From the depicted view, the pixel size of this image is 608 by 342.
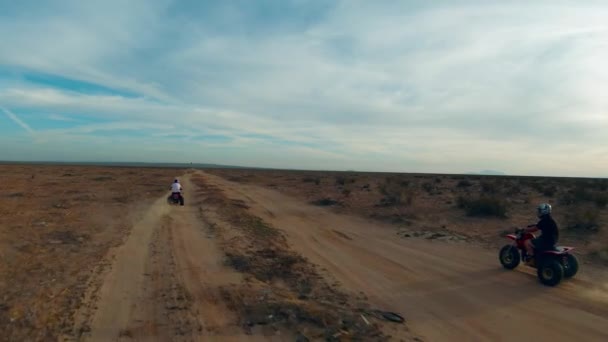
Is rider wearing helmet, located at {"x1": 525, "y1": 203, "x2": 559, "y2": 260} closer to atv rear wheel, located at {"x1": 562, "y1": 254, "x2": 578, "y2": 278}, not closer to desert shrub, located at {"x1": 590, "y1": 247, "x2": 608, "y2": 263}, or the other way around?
atv rear wheel, located at {"x1": 562, "y1": 254, "x2": 578, "y2": 278}

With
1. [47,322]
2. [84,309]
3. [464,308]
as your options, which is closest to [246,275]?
[84,309]

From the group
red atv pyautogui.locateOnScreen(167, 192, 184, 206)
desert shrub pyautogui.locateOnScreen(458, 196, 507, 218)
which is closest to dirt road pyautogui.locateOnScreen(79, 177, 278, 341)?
A: red atv pyautogui.locateOnScreen(167, 192, 184, 206)

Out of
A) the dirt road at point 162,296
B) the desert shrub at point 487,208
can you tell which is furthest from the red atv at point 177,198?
the desert shrub at point 487,208

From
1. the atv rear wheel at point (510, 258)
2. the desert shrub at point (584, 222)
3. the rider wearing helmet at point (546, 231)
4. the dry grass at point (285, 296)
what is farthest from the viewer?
the desert shrub at point (584, 222)

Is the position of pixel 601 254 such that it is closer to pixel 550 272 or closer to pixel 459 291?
pixel 550 272

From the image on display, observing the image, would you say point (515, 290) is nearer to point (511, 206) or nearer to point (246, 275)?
point (246, 275)

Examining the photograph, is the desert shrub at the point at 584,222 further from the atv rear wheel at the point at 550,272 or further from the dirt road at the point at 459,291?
the atv rear wheel at the point at 550,272
